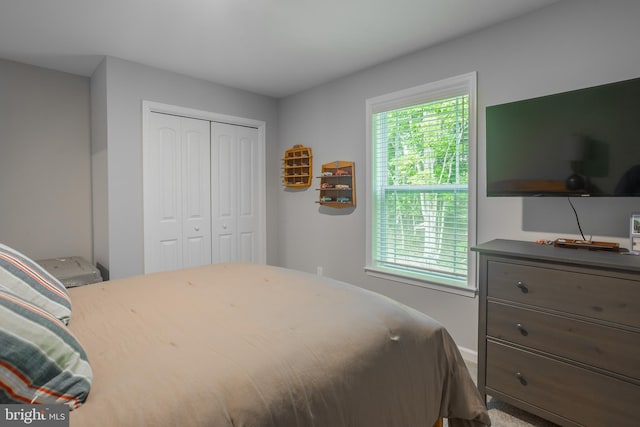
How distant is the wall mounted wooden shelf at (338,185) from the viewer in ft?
11.1

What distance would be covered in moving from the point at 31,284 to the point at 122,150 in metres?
2.21

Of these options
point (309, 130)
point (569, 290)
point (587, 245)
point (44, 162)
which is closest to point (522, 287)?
point (569, 290)

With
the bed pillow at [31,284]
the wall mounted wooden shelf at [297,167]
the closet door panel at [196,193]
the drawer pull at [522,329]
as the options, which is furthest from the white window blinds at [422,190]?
the bed pillow at [31,284]

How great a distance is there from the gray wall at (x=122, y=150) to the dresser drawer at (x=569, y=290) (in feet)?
9.78

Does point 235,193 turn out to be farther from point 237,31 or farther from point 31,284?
point 31,284

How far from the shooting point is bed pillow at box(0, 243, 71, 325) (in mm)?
1071

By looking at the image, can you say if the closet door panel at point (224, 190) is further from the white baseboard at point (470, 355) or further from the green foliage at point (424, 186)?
the white baseboard at point (470, 355)

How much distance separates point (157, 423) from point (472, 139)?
2552 mm

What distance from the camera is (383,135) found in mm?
3189

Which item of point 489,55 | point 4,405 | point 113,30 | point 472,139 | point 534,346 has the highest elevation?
point 113,30

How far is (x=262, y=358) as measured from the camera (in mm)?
993

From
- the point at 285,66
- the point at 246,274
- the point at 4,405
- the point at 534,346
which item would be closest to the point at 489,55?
the point at 285,66

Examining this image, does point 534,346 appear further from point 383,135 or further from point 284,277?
point 383,135

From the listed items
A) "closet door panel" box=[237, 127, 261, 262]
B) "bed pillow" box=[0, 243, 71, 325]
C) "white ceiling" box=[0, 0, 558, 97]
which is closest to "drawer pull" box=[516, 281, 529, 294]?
"white ceiling" box=[0, 0, 558, 97]
